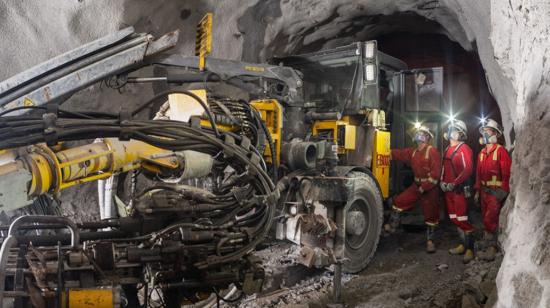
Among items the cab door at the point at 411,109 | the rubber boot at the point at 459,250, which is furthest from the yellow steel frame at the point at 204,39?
the rubber boot at the point at 459,250

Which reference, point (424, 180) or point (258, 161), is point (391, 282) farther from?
point (258, 161)

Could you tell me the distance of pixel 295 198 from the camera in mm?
5336

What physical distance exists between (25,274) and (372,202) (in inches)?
180

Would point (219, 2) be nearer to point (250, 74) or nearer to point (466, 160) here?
point (250, 74)

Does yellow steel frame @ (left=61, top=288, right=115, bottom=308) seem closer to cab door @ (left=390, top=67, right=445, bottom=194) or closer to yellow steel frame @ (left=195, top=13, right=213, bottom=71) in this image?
yellow steel frame @ (left=195, top=13, right=213, bottom=71)

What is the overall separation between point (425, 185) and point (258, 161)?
385 centimetres

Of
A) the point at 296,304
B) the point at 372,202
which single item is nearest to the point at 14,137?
the point at 296,304

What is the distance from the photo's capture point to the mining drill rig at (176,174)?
2600mm

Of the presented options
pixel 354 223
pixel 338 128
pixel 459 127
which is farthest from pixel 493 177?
pixel 338 128

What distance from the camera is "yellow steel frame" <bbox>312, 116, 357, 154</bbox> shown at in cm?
623

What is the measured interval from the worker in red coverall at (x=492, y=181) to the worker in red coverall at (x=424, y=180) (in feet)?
2.53

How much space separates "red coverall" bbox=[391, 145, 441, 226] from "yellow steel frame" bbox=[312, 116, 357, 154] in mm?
1392

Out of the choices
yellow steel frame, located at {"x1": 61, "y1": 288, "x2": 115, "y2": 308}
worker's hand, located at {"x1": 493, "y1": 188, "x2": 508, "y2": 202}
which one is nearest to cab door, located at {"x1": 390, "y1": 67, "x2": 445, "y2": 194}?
worker's hand, located at {"x1": 493, "y1": 188, "x2": 508, "y2": 202}

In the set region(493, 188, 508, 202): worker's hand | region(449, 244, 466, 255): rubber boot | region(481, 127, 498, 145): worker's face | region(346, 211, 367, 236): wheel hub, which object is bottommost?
region(449, 244, 466, 255): rubber boot
